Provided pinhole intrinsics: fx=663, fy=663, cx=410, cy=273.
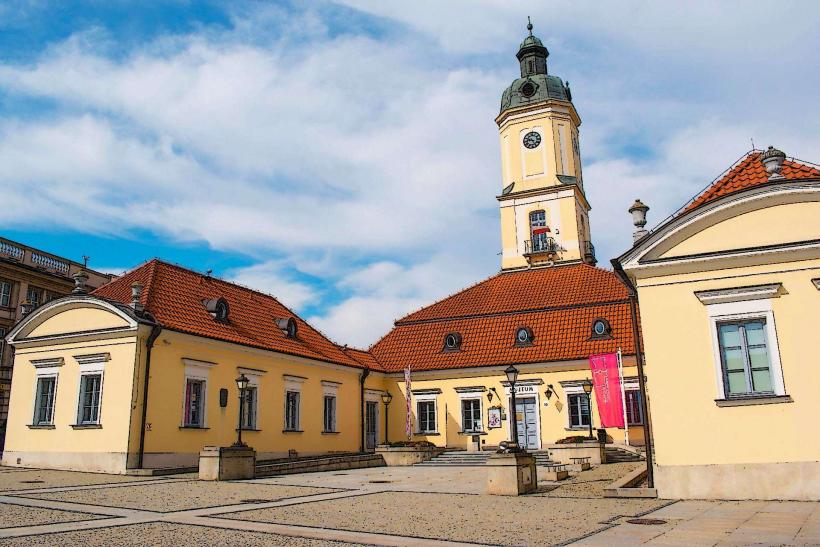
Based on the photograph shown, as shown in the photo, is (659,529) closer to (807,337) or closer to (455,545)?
(455,545)

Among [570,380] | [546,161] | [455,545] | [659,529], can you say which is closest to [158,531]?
[455,545]

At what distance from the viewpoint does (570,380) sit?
2844 cm

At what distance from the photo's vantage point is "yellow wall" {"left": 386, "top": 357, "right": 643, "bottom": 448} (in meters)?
28.1

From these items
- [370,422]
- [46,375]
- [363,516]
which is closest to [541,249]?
[370,422]

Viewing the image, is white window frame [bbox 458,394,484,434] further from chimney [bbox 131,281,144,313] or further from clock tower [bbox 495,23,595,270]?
chimney [bbox 131,281,144,313]

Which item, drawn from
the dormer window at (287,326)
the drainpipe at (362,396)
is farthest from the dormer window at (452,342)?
the dormer window at (287,326)

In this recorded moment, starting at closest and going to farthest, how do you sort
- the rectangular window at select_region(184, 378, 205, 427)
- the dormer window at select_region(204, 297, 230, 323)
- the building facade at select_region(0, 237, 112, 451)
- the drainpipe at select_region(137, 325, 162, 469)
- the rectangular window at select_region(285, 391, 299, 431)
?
the drainpipe at select_region(137, 325, 162, 469), the rectangular window at select_region(184, 378, 205, 427), the dormer window at select_region(204, 297, 230, 323), the rectangular window at select_region(285, 391, 299, 431), the building facade at select_region(0, 237, 112, 451)

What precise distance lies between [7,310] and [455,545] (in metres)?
34.9

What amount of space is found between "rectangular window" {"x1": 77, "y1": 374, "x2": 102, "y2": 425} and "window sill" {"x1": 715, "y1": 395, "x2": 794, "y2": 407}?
18.0 metres

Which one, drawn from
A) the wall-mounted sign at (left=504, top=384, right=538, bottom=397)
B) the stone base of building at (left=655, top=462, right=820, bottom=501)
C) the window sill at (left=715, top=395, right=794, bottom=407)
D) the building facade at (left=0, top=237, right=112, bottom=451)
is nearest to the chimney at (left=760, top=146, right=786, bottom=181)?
the window sill at (left=715, top=395, right=794, bottom=407)

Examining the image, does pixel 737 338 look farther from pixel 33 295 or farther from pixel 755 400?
pixel 33 295

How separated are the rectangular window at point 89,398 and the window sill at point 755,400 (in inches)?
707

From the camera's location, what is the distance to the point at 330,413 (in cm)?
2891

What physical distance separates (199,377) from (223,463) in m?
5.25
